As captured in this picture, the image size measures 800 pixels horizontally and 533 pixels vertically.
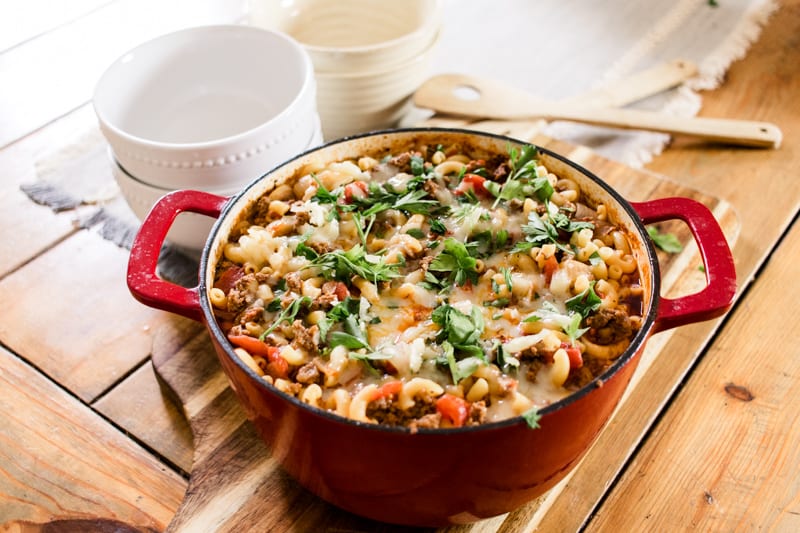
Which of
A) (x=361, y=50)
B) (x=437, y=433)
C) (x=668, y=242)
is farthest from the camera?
(x=361, y=50)

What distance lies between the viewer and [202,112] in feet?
8.79

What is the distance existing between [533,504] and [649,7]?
2.74 metres

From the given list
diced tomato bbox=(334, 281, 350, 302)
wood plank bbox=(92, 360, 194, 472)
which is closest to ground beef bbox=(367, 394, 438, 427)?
diced tomato bbox=(334, 281, 350, 302)

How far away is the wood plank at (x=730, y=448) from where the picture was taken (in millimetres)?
1798

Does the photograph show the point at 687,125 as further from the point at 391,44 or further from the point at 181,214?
Result: the point at 181,214

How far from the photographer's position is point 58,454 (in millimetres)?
1959

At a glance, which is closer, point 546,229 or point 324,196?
point 546,229

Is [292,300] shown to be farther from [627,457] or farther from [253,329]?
[627,457]

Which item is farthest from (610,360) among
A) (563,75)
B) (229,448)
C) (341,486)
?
(563,75)

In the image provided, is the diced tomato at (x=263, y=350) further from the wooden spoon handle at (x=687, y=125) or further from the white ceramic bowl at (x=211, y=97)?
the wooden spoon handle at (x=687, y=125)

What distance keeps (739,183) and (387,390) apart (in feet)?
5.71

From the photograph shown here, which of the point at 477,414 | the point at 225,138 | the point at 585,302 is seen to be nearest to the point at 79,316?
the point at 225,138

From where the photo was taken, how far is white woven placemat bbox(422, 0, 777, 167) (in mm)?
3262

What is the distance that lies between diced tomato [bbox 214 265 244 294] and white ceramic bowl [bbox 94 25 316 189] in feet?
1.45
